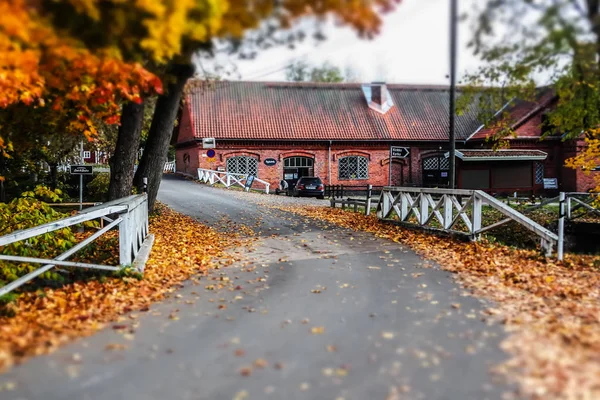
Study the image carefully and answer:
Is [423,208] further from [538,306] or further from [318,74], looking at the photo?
[318,74]

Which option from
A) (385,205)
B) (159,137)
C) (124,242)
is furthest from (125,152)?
(385,205)

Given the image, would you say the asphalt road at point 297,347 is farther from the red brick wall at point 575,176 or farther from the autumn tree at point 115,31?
the red brick wall at point 575,176

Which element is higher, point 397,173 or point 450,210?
point 397,173

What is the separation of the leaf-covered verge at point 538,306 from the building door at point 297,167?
23300 mm

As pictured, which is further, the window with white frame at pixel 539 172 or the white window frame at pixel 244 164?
the white window frame at pixel 244 164

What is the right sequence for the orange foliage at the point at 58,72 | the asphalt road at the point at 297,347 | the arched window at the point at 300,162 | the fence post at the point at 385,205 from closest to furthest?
the asphalt road at the point at 297,347 < the orange foliage at the point at 58,72 < the fence post at the point at 385,205 < the arched window at the point at 300,162

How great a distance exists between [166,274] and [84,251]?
289cm

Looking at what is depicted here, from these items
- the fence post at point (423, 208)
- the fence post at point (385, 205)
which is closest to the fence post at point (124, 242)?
the fence post at point (423, 208)

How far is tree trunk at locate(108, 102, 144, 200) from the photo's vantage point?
40.6 ft

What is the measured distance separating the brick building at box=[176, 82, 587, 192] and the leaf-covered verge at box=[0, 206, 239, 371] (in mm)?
23987

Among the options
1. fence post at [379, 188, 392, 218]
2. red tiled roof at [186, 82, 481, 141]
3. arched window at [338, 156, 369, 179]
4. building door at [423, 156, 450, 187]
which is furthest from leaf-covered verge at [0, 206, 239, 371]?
building door at [423, 156, 450, 187]

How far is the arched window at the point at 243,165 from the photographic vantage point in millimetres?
34531

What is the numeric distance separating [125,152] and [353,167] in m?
24.3

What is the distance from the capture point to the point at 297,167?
35.3 metres
